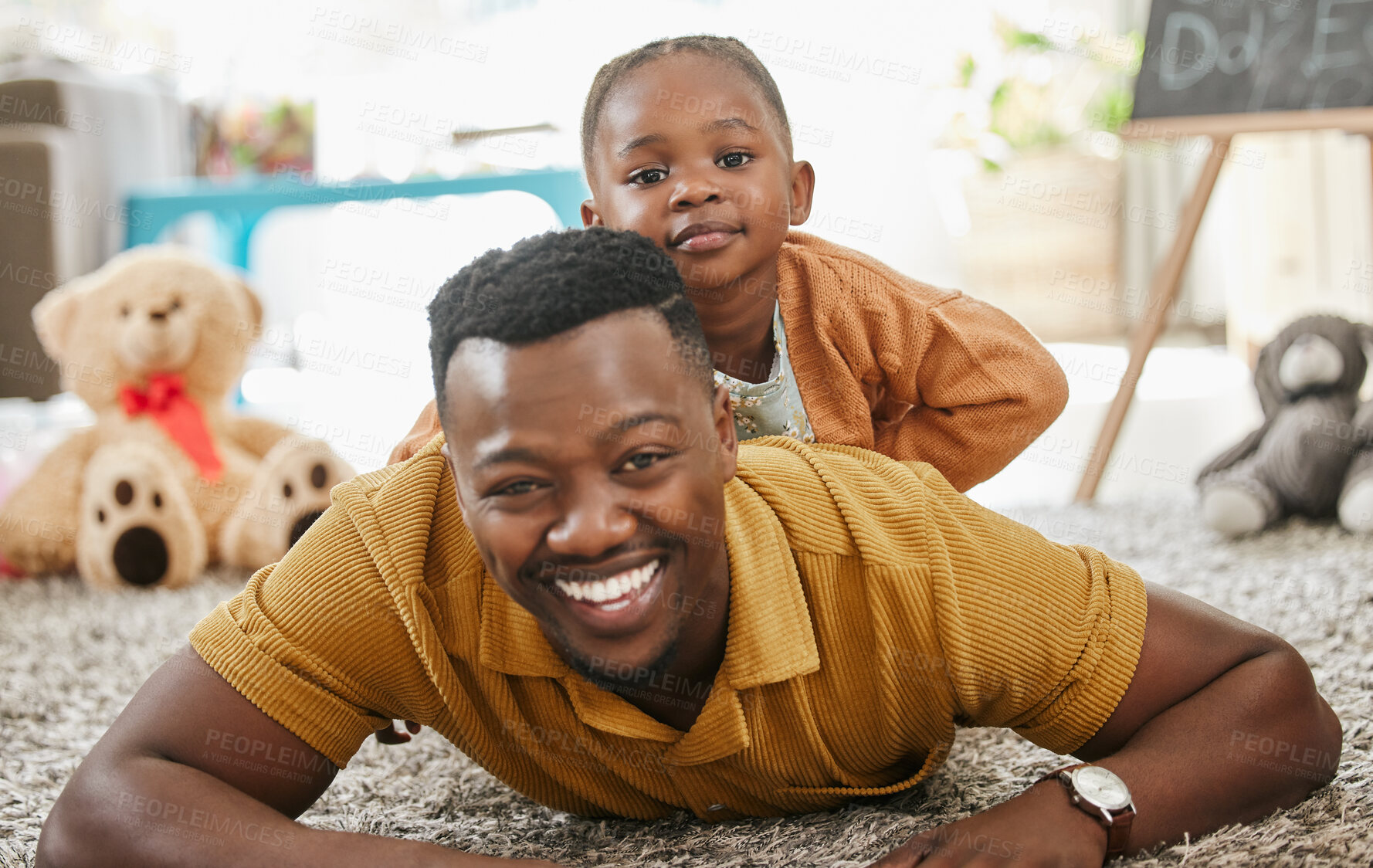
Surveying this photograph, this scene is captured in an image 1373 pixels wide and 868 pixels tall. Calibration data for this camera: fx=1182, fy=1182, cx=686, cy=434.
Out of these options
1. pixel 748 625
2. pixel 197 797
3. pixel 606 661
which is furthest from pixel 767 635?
pixel 197 797

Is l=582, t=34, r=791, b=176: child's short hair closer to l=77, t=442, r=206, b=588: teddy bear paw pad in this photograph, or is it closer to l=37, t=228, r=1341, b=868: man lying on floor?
l=37, t=228, r=1341, b=868: man lying on floor

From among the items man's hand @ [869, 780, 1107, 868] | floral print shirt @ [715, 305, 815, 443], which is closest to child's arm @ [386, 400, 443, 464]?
floral print shirt @ [715, 305, 815, 443]

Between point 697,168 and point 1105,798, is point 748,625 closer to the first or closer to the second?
point 1105,798

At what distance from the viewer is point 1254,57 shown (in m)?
2.75

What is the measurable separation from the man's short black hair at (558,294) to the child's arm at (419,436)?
1.33 feet

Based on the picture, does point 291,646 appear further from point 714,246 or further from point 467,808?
point 714,246

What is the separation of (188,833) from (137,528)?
1.70m

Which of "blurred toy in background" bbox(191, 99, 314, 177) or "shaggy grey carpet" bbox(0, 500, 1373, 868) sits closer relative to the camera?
"shaggy grey carpet" bbox(0, 500, 1373, 868)

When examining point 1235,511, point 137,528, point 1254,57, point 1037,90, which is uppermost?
point 1037,90

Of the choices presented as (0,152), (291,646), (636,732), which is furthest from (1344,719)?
(0,152)

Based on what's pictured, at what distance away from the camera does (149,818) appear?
943 millimetres

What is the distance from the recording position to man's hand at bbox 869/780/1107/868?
36.6 inches

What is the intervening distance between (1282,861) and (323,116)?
17.1ft

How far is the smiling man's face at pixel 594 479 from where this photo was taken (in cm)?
88
